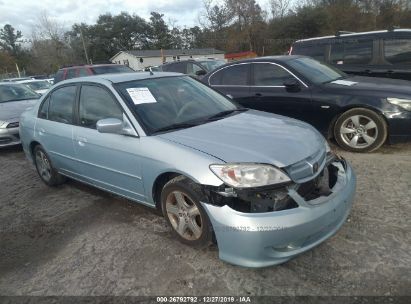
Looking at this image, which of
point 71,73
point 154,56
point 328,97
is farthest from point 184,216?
point 154,56

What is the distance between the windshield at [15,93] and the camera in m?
9.25

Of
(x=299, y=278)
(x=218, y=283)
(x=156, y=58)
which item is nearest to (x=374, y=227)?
(x=299, y=278)

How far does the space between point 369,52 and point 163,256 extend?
6.23m

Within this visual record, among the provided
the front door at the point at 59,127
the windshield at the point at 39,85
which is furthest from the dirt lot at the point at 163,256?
the windshield at the point at 39,85

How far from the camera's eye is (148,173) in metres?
3.44

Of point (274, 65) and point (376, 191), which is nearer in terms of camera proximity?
point (376, 191)

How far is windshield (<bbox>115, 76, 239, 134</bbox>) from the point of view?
366 cm

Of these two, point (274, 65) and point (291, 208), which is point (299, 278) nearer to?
point (291, 208)

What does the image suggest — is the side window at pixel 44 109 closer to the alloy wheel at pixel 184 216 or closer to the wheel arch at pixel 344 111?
the alloy wheel at pixel 184 216

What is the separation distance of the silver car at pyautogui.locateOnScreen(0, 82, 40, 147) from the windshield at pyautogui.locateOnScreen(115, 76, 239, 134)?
4.06 metres

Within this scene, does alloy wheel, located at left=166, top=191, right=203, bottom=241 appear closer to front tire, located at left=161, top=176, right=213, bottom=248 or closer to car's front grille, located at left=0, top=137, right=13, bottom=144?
front tire, located at left=161, top=176, right=213, bottom=248

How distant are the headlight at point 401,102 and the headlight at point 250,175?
330 centimetres

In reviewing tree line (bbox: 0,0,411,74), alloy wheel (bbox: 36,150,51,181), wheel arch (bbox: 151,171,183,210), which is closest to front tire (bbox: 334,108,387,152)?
wheel arch (bbox: 151,171,183,210)

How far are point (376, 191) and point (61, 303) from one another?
3.41 meters
